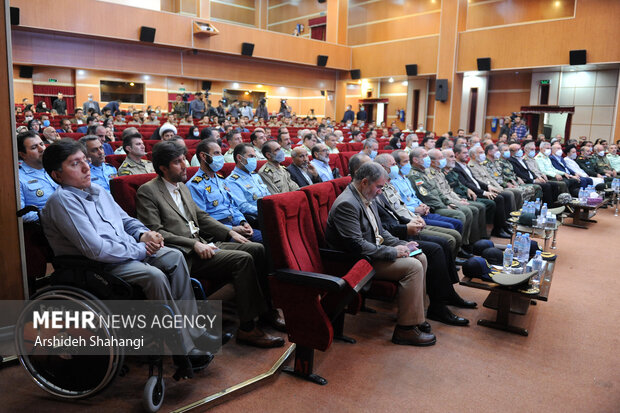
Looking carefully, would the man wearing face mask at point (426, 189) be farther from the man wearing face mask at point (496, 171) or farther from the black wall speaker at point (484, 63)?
the black wall speaker at point (484, 63)

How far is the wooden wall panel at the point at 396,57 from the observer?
1479 centimetres

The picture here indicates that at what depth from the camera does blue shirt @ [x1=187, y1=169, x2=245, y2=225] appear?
10.0ft

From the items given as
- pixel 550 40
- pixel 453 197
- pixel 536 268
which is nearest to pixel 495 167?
pixel 453 197

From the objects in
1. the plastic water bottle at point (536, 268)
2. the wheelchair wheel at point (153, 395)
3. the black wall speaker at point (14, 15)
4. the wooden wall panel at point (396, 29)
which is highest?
the wooden wall panel at point (396, 29)

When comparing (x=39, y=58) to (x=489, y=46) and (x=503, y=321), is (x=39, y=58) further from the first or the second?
(x=503, y=321)

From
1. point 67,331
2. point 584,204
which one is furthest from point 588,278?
point 67,331

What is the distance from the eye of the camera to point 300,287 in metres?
2.12

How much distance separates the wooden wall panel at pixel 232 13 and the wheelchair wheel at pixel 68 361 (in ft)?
65.0

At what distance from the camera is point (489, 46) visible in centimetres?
1315

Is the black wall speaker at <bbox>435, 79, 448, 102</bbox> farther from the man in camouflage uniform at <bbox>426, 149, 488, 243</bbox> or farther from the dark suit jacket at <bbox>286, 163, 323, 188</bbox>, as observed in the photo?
the dark suit jacket at <bbox>286, 163, 323, 188</bbox>

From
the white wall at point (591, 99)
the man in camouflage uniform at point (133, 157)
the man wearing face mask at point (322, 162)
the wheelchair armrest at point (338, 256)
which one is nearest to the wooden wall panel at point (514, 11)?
the white wall at point (591, 99)

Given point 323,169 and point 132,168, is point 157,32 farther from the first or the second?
point 132,168

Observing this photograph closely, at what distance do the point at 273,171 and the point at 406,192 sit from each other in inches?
48.4

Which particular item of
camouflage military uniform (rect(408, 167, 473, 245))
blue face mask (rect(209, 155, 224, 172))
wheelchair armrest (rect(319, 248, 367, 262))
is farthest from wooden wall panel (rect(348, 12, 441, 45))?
wheelchair armrest (rect(319, 248, 367, 262))
